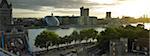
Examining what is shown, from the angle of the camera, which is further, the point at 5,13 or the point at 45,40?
the point at 5,13

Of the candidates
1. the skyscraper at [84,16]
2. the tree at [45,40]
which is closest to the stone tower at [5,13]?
the tree at [45,40]

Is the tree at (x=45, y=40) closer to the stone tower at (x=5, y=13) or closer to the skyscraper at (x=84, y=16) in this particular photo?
the stone tower at (x=5, y=13)

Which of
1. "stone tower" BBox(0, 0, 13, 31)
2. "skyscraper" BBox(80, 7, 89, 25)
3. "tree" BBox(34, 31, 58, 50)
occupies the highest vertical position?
"stone tower" BBox(0, 0, 13, 31)

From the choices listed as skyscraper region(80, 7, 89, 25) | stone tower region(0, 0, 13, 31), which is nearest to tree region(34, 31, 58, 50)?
stone tower region(0, 0, 13, 31)

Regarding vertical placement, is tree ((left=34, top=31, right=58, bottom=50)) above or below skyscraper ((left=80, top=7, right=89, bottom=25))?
above

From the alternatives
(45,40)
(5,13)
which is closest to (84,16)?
(5,13)

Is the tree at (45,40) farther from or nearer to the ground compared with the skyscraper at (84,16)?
farther from the ground

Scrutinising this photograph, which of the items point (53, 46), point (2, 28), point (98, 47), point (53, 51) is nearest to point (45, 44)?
point (53, 51)

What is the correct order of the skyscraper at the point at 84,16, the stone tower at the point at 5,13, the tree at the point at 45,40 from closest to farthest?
the tree at the point at 45,40, the stone tower at the point at 5,13, the skyscraper at the point at 84,16

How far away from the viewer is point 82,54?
2245 centimetres

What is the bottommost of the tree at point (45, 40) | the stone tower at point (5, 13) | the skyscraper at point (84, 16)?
the skyscraper at point (84, 16)

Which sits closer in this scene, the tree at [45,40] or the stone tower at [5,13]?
the tree at [45,40]

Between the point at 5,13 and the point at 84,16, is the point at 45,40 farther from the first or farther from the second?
the point at 84,16

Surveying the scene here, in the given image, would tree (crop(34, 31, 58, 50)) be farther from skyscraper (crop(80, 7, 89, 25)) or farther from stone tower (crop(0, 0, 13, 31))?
skyscraper (crop(80, 7, 89, 25))
